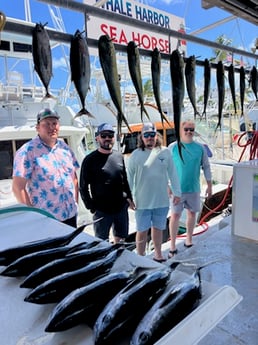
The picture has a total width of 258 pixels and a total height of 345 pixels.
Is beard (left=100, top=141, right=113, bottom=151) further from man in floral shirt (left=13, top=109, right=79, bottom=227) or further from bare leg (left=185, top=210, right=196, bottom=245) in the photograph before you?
bare leg (left=185, top=210, right=196, bottom=245)

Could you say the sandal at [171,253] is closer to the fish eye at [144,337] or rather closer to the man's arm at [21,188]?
the man's arm at [21,188]

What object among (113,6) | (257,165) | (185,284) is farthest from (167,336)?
(113,6)

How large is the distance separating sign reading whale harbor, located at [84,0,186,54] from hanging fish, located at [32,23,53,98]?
0.62 meters

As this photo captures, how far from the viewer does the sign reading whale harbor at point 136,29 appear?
78.3 inches

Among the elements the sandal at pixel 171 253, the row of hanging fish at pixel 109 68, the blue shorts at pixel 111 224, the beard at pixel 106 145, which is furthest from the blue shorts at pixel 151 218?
the row of hanging fish at pixel 109 68

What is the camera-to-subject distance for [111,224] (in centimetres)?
258

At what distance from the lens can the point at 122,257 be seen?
73 centimetres

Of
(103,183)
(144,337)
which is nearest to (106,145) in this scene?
(103,183)

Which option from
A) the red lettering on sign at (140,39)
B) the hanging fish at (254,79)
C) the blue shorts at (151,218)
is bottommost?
the blue shorts at (151,218)

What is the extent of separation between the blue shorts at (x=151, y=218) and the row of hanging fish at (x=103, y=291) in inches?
72.7

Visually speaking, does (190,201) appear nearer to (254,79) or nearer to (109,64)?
(254,79)

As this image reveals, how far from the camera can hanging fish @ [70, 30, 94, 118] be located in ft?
3.77

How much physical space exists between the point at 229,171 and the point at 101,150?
4.44m

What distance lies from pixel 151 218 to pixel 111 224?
0.38 m
